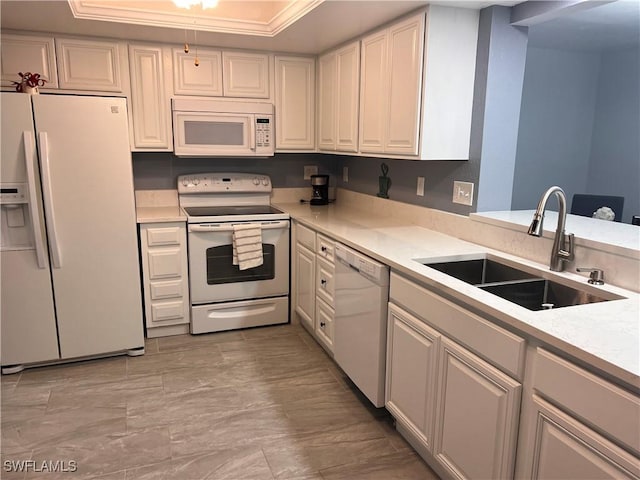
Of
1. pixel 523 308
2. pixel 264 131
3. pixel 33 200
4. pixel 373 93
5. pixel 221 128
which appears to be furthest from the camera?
pixel 264 131

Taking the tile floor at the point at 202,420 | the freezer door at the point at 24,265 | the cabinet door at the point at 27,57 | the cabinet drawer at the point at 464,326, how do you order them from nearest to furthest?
the cabinet drawer at the point at 464,326, the tile floor at the point at 202,420, the freezer door at the point at 24,265, the cabinet door at the point at 27,57

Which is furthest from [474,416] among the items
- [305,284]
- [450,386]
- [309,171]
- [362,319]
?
[309,171]

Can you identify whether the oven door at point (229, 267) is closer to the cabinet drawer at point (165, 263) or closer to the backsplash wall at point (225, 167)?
the cabinet drawer at point (165, 263)

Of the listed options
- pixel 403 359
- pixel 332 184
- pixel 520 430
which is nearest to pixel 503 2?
pixel 403 359

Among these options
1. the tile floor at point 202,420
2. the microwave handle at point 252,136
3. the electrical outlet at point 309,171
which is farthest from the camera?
the electrical outlet at point 309,171

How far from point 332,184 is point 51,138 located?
2.38 metres

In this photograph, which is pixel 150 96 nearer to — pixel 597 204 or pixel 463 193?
pixel 463 193

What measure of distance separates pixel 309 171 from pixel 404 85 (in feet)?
5.93

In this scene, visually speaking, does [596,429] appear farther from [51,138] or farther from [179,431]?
[51,138]

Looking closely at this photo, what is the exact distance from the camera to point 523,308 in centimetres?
154

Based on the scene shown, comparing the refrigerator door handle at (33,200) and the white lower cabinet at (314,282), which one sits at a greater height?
the refrigerator door handle at (33,200)

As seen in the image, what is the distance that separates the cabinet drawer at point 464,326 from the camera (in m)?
1.51

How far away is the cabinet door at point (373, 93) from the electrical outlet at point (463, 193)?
0.51m

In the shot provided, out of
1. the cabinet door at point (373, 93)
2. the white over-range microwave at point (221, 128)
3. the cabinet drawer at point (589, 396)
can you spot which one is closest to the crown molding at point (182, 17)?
the cabinet door at point (373, 93)
